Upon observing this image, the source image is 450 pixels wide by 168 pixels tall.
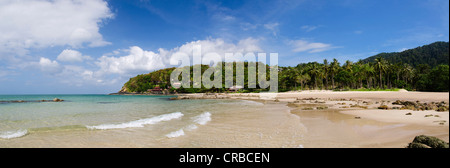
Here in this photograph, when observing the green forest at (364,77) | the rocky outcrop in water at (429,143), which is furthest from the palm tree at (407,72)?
the rocky outcrop in water at (429,143)

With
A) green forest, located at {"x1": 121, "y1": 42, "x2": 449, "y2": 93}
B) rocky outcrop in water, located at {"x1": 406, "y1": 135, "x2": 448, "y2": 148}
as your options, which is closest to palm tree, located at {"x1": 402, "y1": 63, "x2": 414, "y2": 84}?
green forest, located at {"x1": 121, "y1": 42, "x2": 449, "y2": 93}

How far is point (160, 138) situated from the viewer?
293 inches

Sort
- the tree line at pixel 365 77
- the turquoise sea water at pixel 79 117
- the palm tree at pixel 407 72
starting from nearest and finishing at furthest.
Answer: the turquoise sea water at pixel 79 117, the tree line at pixel 365 77, the palm tree at pixel 407 72

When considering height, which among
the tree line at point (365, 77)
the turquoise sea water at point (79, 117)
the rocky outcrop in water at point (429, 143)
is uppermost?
the tree line at point (365, 77)

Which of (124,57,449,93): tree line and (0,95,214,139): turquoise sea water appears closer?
(0,95,214,139): turquoise sea water

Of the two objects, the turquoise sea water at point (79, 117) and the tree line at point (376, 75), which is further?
the tree line at point (376, 75)

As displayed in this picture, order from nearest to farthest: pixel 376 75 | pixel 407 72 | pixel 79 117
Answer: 1. pixel 79 117
2. pixel 376 75
3. pixel 407 72

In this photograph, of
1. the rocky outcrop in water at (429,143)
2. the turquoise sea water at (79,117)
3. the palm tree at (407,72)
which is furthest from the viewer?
the palm tree at (407,72)

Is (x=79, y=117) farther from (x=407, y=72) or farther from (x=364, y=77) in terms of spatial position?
(x=407, y=72)

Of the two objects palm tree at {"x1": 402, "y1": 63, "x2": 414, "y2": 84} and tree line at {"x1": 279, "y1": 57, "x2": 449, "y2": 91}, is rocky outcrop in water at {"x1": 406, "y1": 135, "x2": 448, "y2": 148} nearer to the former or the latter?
tree line at {"x1": 279, "y1": 57, "x2": 449, "y2": 91}

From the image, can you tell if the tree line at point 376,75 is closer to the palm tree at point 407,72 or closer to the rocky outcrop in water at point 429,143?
the palm tree at point 407,72

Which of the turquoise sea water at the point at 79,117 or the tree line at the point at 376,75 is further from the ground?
the tree line at the point at 376,75

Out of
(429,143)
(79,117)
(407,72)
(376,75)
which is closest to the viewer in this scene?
(429,143)

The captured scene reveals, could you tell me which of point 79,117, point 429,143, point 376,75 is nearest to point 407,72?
point 376,75
